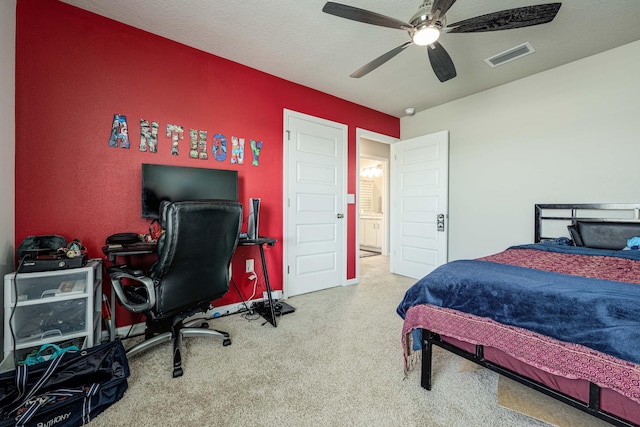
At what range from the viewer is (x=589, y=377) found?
39.9 inches

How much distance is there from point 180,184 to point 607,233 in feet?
12.7

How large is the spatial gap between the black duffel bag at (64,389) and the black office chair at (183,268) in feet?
0.78

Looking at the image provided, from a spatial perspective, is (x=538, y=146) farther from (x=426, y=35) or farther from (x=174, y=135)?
(x=174, y=135)

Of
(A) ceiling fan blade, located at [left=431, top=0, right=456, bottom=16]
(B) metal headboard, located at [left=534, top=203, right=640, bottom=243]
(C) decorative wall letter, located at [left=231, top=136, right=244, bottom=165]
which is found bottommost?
(B) metal headboard, located at [left=534, top=203, right=640, bottom=243]

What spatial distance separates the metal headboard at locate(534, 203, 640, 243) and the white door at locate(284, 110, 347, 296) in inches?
88.1

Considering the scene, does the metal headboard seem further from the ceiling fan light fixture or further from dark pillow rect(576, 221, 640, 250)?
the ceiling fan light fixture

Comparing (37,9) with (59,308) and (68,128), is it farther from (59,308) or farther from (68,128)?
(59,308)

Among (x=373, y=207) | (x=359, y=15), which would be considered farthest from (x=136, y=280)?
(x=373, y=207)

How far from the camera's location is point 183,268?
170 centimetres

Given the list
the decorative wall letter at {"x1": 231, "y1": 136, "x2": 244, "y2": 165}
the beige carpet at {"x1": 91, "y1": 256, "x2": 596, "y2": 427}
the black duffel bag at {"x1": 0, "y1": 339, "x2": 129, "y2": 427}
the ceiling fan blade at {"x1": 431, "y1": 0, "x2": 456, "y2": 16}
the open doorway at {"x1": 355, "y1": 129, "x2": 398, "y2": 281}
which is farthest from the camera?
the open doorway at {"x1": 355, "y1": 129, "x2": 398, "y2": 281}

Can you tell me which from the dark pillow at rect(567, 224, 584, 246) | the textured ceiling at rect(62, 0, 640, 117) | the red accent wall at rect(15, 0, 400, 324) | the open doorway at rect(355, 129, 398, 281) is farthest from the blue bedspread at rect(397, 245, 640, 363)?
the open doorway at rect(355, 129, 398, 281)

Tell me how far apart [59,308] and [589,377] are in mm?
2940

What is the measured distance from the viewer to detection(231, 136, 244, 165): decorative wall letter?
280 centimetres

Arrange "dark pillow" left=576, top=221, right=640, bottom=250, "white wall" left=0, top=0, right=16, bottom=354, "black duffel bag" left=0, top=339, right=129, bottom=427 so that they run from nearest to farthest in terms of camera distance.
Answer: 1. "black duffel bag" left=0, top=339, right=129, bottom=427
2. "white wall" left=0, top=0, right=16, bottom=354
3. "dark pillow" left=576, top=221, right=640, bottom=250
